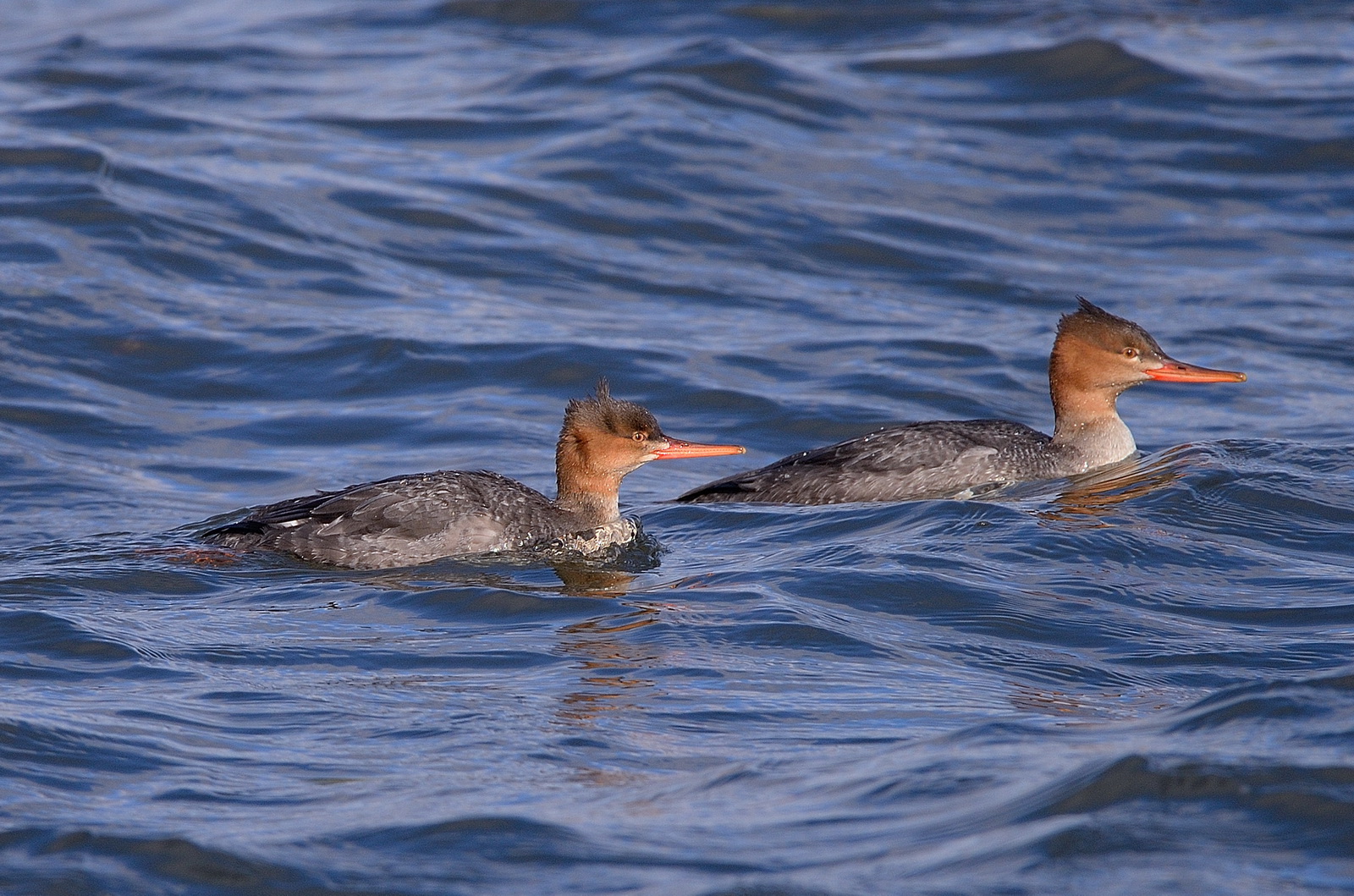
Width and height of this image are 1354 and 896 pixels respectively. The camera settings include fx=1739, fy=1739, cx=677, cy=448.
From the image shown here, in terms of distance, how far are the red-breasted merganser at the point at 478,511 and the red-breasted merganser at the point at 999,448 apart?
0.92 meters

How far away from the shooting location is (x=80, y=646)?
23.2 feet

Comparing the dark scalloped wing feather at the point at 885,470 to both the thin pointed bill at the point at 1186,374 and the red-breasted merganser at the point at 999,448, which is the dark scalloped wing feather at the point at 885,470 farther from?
the thin pointed bill at the point at 1186,374

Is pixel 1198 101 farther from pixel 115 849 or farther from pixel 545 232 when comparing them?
pixel 115 849

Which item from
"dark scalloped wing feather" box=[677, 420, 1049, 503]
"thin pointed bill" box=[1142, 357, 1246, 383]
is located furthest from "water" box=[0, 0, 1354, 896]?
"thin pointed bill" box=[1142, 357, 1246, 383]

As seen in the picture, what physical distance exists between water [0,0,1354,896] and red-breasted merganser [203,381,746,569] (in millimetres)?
193

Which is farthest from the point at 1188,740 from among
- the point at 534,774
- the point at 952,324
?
the point at 952,324

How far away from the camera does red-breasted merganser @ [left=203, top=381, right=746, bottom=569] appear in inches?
338

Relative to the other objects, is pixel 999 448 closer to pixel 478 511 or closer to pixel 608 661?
pixel 478 511

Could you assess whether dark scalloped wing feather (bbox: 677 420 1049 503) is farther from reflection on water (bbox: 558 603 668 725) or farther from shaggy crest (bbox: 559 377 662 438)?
reflection on water (bbox: 558 603 668 725)

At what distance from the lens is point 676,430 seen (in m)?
11.5

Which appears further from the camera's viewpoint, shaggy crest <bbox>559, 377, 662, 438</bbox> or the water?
shaggy crest <bbox>559, 377, 662, 438</bbox>

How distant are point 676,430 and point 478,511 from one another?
294 centimetres

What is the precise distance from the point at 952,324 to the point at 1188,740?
807 cm

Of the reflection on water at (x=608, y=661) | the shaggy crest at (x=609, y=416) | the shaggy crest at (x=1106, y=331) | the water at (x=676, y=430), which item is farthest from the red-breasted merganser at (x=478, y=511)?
the shaggy crest at (x=1106, y=331)
